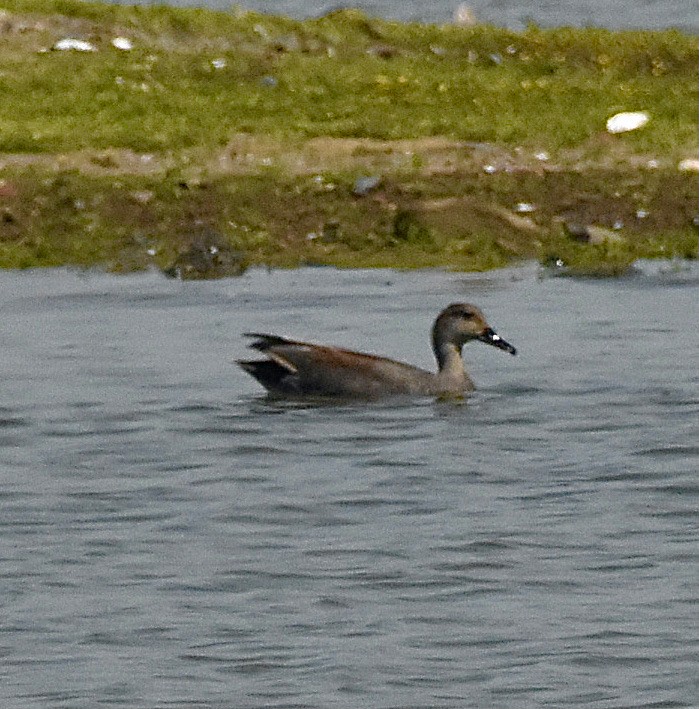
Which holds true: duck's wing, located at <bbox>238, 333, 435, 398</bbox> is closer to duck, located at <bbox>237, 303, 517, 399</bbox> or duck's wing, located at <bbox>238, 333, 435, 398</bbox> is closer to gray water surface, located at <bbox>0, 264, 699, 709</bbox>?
duck, located at <bbox>237, 303, 517, 399</bbox>

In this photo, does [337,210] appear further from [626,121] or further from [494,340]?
[494,340]

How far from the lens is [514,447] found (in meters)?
11.9

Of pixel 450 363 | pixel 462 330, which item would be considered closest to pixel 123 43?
pixel 462 330

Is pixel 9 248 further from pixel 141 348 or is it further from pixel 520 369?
pixel 520 369

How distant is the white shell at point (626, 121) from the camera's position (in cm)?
1989

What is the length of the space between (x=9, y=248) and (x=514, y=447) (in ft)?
20.7

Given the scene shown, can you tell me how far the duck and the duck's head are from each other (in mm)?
134

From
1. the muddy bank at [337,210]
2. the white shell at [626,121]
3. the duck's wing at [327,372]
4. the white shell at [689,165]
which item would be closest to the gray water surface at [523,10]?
the white shell at [626,121]

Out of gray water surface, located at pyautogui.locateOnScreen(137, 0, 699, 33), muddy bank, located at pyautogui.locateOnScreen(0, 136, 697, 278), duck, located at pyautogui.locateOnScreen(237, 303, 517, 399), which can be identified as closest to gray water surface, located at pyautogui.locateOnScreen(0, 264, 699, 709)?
duck, located at pyautogui.locateOnScreen(237, 303, 517, 399)

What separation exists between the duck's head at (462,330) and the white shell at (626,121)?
20.8 feet

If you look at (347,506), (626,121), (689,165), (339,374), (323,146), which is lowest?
(347,506)

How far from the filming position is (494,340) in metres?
13.8

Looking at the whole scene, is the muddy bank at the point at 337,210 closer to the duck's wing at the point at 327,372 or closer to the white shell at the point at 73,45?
the white shell at the point at 73,45

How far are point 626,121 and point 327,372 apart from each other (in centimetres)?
746
